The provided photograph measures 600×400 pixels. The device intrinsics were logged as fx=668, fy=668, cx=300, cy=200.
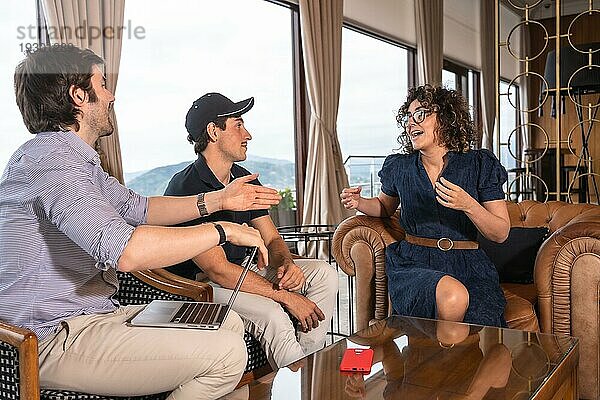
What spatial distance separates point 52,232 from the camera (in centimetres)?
170

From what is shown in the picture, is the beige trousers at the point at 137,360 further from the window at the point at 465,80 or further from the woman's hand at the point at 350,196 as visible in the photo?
the window at the point at 465,80

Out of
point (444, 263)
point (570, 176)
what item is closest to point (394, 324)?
point (444, 263)

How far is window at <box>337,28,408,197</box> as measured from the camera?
6.54 metres

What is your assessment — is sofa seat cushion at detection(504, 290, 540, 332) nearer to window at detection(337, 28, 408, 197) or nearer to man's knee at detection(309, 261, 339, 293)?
man's knee at detection(309, 261, 339, 293)

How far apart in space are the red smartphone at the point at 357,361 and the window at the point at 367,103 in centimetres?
458

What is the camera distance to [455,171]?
2750 millimetres

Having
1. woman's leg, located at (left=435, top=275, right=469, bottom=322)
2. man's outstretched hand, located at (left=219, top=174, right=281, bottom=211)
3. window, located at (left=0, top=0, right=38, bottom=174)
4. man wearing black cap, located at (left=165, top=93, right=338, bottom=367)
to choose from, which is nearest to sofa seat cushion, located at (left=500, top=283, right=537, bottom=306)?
woman's leg, located at (left=435, top=275, right=469, bottom=322)

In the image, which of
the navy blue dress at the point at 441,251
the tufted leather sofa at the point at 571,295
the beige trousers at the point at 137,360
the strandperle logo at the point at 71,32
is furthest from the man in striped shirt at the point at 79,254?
the strandperle logo at the point at 71,32

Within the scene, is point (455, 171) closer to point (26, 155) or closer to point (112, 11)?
point (26, 155)

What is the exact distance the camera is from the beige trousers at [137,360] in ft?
5.33

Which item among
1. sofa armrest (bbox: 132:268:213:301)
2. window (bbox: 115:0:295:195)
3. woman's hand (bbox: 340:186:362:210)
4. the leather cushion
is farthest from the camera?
window (bbox: 115:0:295:195)

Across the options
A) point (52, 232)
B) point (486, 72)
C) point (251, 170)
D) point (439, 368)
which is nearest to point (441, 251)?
point (439, 368)

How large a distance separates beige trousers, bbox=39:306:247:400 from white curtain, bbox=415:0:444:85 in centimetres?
634

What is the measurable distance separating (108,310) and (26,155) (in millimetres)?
476
